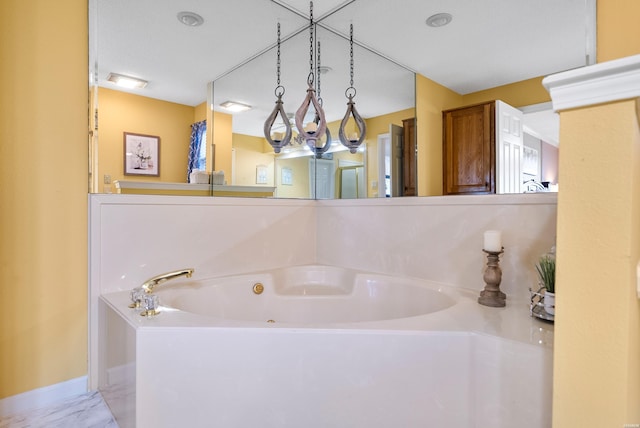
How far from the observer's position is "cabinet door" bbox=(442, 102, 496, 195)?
1632 millimetres

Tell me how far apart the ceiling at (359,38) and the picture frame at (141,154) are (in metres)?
0.24

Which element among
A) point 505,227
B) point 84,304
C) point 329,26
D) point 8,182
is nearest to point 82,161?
point 8,182

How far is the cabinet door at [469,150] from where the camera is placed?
1632 mm

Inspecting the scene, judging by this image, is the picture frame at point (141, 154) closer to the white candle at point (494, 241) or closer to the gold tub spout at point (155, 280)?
the gold tub spout at point (155, 280)

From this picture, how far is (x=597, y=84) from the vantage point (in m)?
0.63

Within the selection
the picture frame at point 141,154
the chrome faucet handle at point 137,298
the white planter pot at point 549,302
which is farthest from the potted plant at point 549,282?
the picture frame at point 141,154

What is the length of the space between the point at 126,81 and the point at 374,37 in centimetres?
148

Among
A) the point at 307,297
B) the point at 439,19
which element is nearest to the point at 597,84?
the point at 439,19

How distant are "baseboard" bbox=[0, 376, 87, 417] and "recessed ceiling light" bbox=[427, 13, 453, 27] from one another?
2.51 metres

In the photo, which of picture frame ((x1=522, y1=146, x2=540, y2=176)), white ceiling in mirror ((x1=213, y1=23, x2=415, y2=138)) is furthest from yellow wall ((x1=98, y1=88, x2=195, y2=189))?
picture frame ((x1=522, y1=146, x2=540, y2=176))

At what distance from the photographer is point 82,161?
159 centimetres

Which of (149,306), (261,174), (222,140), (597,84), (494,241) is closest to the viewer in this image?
(597,84)

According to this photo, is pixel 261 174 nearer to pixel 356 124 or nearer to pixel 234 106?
pixel 234 106

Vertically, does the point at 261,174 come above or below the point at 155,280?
above
